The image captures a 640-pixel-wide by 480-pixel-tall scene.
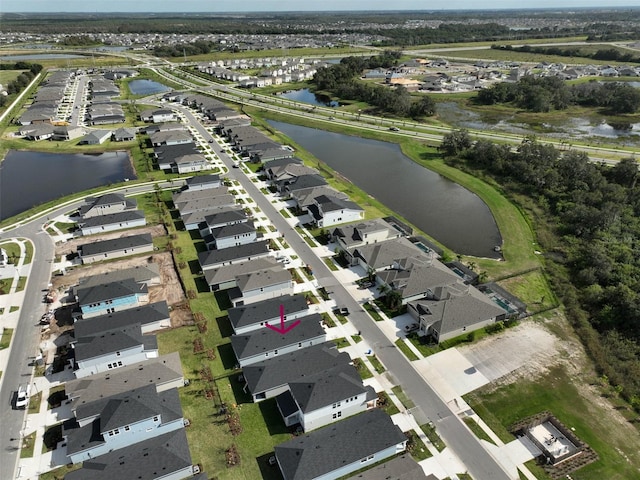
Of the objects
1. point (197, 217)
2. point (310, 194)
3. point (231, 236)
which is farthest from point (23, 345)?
point (310, 194)

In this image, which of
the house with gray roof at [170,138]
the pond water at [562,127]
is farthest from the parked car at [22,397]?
the pond water at [562,127]

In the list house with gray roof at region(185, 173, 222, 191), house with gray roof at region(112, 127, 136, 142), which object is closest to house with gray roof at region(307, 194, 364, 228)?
house with gray roof at region(185, 173, 222, 191)

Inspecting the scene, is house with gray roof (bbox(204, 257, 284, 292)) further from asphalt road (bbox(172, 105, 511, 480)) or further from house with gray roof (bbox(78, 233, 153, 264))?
house with gray roof (bbox(78, 233, 153, 264))

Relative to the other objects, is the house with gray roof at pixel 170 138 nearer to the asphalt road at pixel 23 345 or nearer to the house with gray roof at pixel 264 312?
the asphalt road at pixel 23 345

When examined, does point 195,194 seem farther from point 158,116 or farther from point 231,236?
point 158,116

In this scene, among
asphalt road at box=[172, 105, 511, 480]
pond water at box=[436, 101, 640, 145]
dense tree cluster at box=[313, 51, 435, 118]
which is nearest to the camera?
asphalt road at box=[172, 105, 511, 480]

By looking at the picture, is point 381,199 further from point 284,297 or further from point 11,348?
point 11,348
